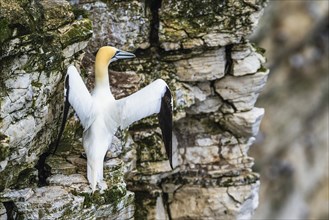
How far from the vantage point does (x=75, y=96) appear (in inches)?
548

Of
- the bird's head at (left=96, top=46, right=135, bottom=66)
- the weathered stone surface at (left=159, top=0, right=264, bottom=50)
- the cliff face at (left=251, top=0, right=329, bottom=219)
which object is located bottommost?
the cliff face at (left=251, top=0, right=329, bottom=219)

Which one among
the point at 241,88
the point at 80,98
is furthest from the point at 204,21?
the point at 80,98

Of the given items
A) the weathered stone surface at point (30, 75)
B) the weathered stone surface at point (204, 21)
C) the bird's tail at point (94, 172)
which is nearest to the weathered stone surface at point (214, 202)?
the weathered stone surface at point (204, 21)

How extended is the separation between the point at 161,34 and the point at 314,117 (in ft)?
85.9

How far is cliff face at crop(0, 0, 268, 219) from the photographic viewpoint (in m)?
13.4

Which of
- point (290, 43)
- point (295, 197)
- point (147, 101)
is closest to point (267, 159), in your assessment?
point (295, 197)

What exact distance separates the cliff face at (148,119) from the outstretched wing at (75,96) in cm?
28

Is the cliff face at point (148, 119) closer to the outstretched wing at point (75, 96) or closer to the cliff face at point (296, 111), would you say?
the outstretched wing at point (75, 96)

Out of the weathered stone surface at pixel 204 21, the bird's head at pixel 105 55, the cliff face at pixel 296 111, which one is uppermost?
the weathered stone surface at pixel 204 21

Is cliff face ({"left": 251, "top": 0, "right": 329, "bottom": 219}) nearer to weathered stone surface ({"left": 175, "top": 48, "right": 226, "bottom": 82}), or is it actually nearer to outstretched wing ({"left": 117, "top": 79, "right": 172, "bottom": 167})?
weathered stone surface ({"left": 175, "top": 48, "right": 226, "bottom": 82})

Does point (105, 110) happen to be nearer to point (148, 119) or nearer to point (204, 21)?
point (148, 119)

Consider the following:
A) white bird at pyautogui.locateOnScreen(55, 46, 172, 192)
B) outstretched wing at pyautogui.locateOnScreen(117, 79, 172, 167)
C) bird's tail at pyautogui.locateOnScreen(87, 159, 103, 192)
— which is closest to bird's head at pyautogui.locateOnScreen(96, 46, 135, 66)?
white bird at pyautogui.locateOnScreen(55, 46, 172, 192)

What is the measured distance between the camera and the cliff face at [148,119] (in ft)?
44.1

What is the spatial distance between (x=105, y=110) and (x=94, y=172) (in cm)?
99
